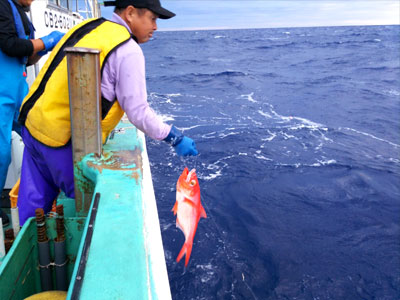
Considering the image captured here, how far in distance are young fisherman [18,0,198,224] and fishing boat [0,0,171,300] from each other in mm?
143

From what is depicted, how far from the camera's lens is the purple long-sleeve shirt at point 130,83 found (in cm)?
212

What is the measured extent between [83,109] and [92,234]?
2.86 feet

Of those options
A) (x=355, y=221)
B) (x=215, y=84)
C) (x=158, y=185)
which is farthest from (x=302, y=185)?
(x=215, y=84)

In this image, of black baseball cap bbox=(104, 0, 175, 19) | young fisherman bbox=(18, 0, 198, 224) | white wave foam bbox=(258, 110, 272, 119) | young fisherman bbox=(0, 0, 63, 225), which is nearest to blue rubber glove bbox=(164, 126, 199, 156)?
young fisherman bbox=(18, 0, 198, 224)

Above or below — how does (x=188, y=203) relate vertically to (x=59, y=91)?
below

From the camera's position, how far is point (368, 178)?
8969 millimetres

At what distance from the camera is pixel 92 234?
1.61 metres

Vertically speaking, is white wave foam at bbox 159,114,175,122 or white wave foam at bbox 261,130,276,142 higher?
white wave foam at bbox 159,114,175,122

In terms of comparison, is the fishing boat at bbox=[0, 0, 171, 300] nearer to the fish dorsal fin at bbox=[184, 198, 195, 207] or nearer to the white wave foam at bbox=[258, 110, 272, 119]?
the fish dorsal fin at bbox=[184, 198, 195, 207]

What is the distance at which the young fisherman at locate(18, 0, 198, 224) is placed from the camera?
84.4 inches

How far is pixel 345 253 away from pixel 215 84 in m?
19.5

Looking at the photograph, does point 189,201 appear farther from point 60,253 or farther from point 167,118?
point 167,118

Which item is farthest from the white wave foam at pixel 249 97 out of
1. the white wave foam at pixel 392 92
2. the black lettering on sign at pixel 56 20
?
the black lettering on sign at pixel 56 20

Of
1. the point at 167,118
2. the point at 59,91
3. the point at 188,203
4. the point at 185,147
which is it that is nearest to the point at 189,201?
the point at 188,203
